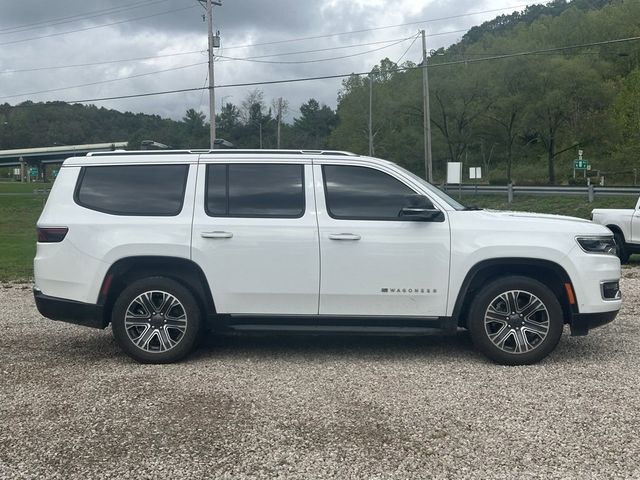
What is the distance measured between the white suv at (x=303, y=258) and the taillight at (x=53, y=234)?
0.01 metres

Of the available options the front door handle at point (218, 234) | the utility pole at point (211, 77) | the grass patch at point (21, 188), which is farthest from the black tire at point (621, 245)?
the grass patch at point (21, 188)

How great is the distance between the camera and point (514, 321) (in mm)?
5465

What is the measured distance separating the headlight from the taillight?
458 cm

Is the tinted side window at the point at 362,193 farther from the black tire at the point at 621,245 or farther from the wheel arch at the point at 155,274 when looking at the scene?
the black tire at the point at 621,245

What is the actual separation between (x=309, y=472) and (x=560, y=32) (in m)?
62.4

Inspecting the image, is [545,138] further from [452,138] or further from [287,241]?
[287,241]

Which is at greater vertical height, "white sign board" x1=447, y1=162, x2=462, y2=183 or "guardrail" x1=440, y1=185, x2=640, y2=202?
"white sign board" x1=447, y1=162, x2=462, y2=183

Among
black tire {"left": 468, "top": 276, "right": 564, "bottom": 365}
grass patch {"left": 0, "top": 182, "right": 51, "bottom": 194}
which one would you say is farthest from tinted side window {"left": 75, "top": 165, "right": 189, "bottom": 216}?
grass patch {"left": 0, "top": 182, "right": 51, "bottom": 194}

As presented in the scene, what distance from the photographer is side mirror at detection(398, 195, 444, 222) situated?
17.7 ft

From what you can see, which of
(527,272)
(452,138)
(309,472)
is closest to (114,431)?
(309,472)

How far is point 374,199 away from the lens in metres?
5.60

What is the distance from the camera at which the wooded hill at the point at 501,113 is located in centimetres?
4291

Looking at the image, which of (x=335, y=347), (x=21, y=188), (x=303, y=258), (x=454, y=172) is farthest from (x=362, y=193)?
(x=21, y=188)

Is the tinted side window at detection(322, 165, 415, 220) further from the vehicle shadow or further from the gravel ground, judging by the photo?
the gravel ground
